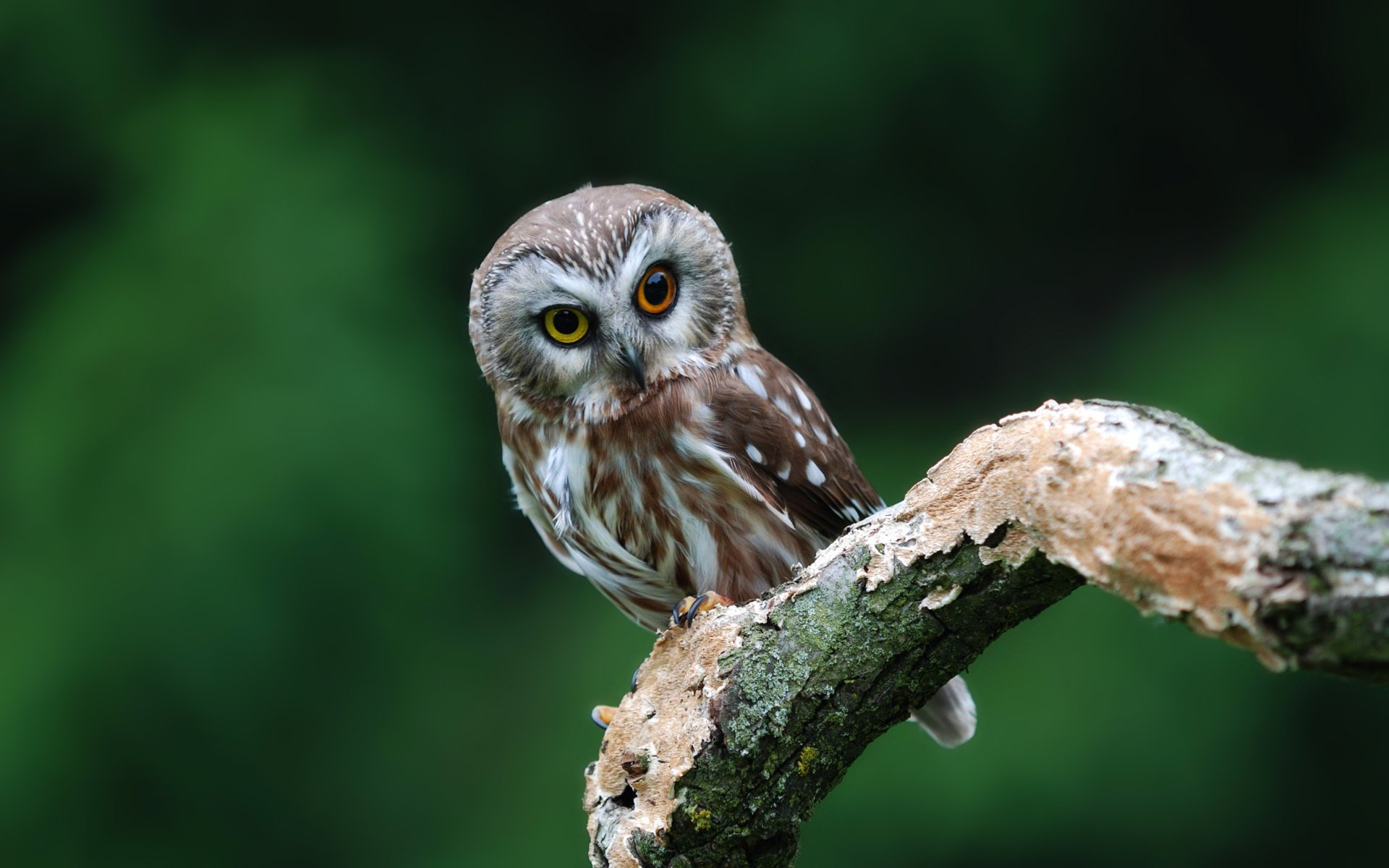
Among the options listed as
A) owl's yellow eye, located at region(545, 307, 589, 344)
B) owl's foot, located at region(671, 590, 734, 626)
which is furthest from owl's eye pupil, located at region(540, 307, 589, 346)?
owl's foot, located at region(671, 590, 734, 626)

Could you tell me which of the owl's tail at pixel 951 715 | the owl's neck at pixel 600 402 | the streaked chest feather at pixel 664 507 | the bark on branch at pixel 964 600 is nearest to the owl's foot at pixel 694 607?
the bark on branch at pixel 964 600

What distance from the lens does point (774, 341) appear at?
4840 millimetres

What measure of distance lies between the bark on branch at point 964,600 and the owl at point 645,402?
0.52 metres

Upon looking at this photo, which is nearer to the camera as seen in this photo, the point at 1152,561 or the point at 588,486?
the point at 1152,561

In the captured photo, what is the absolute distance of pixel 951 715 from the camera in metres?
2.90

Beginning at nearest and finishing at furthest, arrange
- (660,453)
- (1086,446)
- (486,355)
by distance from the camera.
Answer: (1086,446)
(660,453)
(486,355)

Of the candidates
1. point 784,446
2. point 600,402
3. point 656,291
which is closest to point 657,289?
point 656,291

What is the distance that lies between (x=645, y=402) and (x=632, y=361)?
99 millimetres

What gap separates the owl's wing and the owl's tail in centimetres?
49

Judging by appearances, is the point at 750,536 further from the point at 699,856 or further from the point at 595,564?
the point at 699,856

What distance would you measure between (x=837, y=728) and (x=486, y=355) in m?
1.28

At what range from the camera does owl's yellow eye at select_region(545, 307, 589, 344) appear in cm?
249

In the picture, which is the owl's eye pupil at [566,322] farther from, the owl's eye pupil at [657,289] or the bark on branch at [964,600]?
the bark on branch at [964,600]

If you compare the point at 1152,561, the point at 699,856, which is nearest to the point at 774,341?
the point at 699,856
